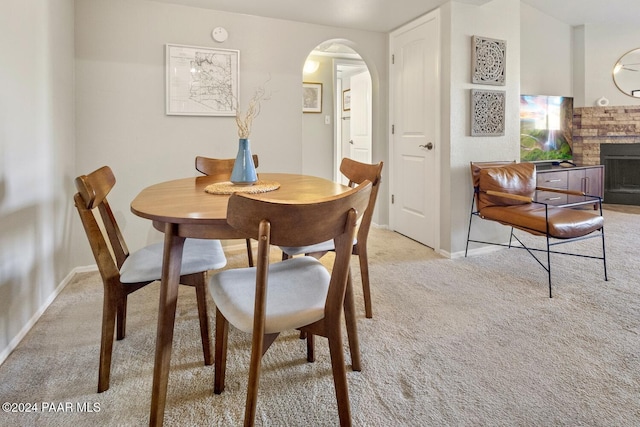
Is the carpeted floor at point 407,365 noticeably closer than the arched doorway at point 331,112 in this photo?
Yes

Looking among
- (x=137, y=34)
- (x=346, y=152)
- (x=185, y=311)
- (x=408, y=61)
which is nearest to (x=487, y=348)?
(x=185, y=311)

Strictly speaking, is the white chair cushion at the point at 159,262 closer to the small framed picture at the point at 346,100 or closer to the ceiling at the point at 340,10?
the ceiling at the point at 340,10

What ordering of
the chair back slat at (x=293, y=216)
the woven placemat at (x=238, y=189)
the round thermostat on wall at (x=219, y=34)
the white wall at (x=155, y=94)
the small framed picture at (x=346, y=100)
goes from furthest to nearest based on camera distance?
the small framed picture at (x=346, y=100) < the round thermostat on wall at (x=219, y=34) < the white wall at (x=155, y=94) < the woven placemat at (x=238, y=189) < the chair back slat at (x=293, y=216)

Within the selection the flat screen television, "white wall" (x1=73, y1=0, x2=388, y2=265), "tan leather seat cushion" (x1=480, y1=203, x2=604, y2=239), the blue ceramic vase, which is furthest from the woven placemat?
the flat screen television

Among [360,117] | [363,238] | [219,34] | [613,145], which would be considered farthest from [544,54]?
[363,238]

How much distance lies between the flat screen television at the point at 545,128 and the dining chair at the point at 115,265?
4459 millimetres

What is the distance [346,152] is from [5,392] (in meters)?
4.77

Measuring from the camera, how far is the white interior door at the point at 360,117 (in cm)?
468

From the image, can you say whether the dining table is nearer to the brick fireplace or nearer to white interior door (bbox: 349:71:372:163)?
white interior door (bbox: 349:71:372:163)

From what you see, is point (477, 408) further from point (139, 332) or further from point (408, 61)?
point (408, 61)

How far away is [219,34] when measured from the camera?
10.4 feet

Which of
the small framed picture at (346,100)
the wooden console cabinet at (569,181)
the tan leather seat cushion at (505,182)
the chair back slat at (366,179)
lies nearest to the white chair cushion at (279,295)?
the chair back slat at (366,179)

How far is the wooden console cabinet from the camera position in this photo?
14.8 ft

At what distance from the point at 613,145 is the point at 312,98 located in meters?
4.13
